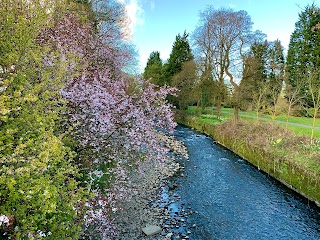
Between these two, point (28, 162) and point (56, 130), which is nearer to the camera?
point (28, 162)

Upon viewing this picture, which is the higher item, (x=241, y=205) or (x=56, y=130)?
(x=56, y=130)

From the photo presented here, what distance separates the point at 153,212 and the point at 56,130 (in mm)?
5231

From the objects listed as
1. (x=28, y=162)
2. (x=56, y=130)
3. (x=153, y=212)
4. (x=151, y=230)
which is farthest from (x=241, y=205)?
(x=28, y=162)

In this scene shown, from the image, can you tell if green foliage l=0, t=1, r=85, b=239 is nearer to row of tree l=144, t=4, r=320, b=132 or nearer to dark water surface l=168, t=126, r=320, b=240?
dark water surface l=168, t=126, r=320, b=240

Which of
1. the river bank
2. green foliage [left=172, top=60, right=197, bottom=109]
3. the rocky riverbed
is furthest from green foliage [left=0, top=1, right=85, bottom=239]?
green foliage [left=172, top=60, right=197, bottom=109]

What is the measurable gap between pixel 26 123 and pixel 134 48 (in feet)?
68.6

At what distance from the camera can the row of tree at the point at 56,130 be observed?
303 cm

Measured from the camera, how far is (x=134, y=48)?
23531mm

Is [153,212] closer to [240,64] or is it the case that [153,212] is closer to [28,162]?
[28,162]

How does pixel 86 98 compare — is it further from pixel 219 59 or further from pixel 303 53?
pixel 303 53

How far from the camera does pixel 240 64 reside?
2550 cm

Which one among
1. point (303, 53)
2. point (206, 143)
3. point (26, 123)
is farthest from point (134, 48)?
point (303, 53)

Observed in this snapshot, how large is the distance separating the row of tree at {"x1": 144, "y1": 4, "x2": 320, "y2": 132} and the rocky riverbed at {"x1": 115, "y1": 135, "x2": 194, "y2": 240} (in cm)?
1197

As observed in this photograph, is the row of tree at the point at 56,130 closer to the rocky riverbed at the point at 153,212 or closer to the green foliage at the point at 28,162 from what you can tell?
the green foliage at the point at 28,162
